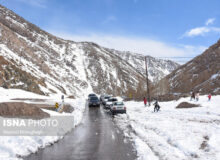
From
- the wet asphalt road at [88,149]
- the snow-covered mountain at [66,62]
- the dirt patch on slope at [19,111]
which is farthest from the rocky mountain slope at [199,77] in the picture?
the wet asphalt road at [88,149]

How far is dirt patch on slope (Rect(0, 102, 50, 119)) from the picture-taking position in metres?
13.2

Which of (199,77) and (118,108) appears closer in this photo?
(118,108)

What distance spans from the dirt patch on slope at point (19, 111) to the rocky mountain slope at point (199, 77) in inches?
2029

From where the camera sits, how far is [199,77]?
69375mm

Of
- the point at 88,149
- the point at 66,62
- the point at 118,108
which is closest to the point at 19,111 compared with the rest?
the point at 88,149

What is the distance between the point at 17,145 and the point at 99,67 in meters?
140

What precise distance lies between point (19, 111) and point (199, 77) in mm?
65675

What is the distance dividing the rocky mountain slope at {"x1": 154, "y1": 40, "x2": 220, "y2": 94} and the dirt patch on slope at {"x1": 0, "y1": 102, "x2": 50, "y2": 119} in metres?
51.5

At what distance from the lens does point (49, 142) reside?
9938 millimetres

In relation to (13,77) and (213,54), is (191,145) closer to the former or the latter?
(13,77)

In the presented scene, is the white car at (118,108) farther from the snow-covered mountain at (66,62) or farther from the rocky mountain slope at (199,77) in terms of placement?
the snow-covered mountain at (66,62)

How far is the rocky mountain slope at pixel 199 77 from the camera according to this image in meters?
61.5

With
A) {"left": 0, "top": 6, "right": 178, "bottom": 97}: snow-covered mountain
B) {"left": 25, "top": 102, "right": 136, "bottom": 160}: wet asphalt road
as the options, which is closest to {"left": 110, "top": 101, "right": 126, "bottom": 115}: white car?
{"left": 25, "top": 102, "right": 136, "bottom": 160}: wet asphalt road

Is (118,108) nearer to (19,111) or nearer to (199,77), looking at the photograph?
(19,111)
